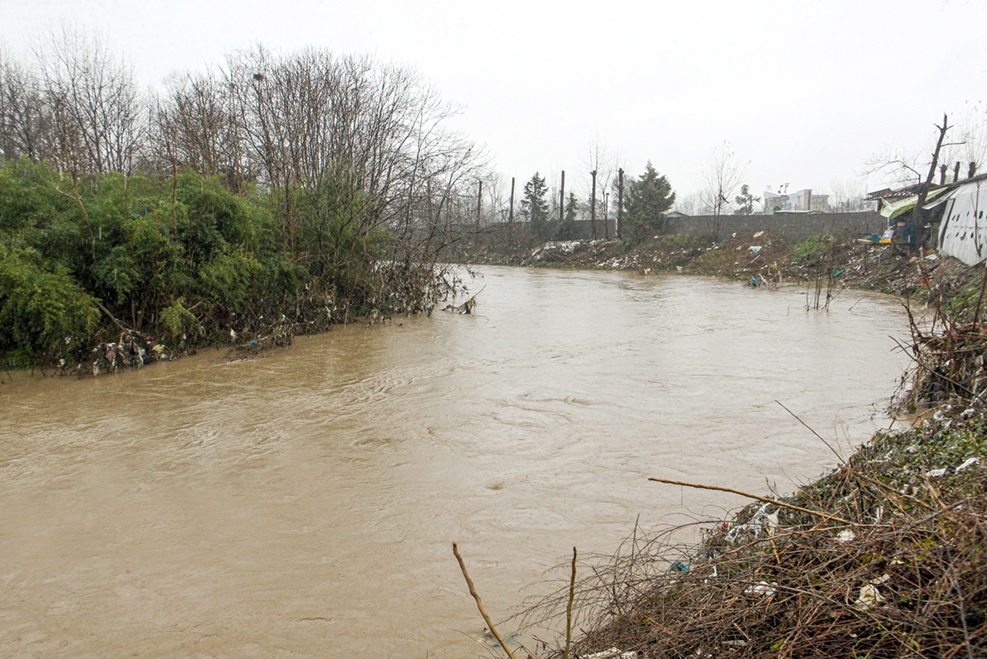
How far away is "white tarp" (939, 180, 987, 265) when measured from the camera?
17.3 meters

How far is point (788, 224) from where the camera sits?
108 ft

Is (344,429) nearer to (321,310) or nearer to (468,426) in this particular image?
(468,426)

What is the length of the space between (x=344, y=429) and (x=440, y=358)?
4297 mm

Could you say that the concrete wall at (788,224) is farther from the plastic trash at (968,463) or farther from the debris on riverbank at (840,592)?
the debris on riverbank at (840,592)

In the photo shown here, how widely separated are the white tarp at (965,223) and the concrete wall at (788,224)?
824cm

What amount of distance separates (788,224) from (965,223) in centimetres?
1457

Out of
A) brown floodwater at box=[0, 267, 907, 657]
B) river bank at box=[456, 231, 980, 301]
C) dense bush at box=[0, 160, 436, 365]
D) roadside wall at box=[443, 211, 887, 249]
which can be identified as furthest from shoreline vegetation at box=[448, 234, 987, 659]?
roadside wall at box=[443, 211, 887, 249]

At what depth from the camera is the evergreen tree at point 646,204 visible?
38.8 meters

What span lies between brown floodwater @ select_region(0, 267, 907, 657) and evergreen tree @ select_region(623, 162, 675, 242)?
26.7 m

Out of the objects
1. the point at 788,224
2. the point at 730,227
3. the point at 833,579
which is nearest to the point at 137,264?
the point at 833,579

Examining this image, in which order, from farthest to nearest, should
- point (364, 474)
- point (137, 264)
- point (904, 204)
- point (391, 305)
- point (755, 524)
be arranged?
point (904, 204), point (391, 305), point (137, 264), point (364, 474), point (755, 524)

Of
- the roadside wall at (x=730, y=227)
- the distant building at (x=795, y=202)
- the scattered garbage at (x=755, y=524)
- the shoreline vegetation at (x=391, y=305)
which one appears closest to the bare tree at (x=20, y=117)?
the shoreline vegetation at (x=391, y=305)

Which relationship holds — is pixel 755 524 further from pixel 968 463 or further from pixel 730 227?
pixel 730 227

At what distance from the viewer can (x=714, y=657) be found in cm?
248
